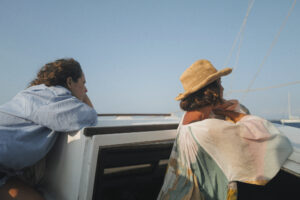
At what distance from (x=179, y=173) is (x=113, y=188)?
1543mm

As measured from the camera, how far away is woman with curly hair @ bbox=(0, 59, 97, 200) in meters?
1.14

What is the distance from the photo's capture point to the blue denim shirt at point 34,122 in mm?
1144

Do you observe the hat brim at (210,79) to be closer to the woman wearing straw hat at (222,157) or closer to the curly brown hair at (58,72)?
the woman wearing straw hat at (222,157)

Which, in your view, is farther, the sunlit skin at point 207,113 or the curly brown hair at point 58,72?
the curly brown hair at point 58,72

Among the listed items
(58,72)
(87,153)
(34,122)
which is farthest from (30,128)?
(58,72)

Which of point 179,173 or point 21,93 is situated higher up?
point 21,93

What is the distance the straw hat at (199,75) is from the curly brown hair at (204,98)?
0.17 feet

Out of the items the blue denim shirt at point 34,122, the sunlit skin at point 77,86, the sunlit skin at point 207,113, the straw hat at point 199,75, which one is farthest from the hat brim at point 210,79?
the sunlit skin at point 77,86

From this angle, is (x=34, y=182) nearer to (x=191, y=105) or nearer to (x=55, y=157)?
(x=55, y=157)

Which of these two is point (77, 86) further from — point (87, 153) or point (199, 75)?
point (199, 75)

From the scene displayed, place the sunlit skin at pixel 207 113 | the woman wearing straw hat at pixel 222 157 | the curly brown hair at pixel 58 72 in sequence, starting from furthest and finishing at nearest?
the curly brown hair at pixel 58 72 → the sunlit skin at pixel 207 113 → the woman wearing straw hat at pixel 222 157

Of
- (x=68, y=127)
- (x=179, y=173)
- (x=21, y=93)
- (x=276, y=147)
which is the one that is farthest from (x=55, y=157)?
(x=276, y=147)

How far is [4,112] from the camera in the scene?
126cm

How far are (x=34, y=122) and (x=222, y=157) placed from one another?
1328mm
